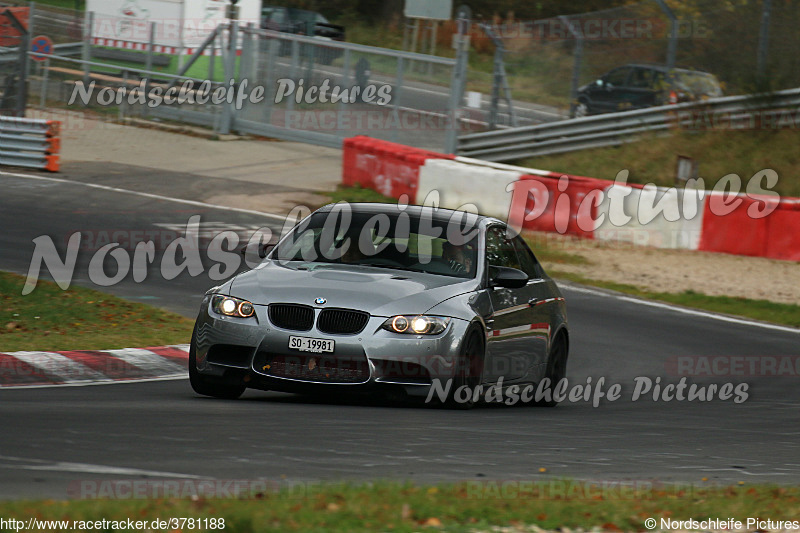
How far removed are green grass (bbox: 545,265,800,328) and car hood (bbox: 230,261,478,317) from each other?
26.3 feet

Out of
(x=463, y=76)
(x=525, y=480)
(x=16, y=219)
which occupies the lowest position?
(x=16, y=219)

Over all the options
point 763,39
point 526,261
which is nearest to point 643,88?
point 763,39

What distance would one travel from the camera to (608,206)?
19.4m

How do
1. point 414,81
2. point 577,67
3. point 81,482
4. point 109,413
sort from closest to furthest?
point 81,482 → point 109,413 → point 577,67 → point 414,81

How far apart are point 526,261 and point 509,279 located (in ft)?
3.98

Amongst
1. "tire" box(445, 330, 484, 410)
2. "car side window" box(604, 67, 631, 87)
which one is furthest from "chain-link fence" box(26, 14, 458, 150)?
"tire" box(445, 330, 484, 410)

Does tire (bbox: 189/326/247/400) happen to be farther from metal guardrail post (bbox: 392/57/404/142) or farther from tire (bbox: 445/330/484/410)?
metal guardrail post (bbox: 392/57/404/142)

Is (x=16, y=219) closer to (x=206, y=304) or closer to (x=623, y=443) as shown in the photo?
(x=206, y=304)

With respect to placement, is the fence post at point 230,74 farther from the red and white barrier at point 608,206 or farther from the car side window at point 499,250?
the car side window at point 499,250

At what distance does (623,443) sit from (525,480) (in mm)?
1830

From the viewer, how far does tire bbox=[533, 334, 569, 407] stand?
33.6ft

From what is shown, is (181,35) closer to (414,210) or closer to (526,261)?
(526,261)

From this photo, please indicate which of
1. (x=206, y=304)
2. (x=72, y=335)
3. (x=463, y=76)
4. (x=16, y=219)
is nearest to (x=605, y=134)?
(x=463, y=76)

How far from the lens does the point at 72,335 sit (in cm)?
1121
